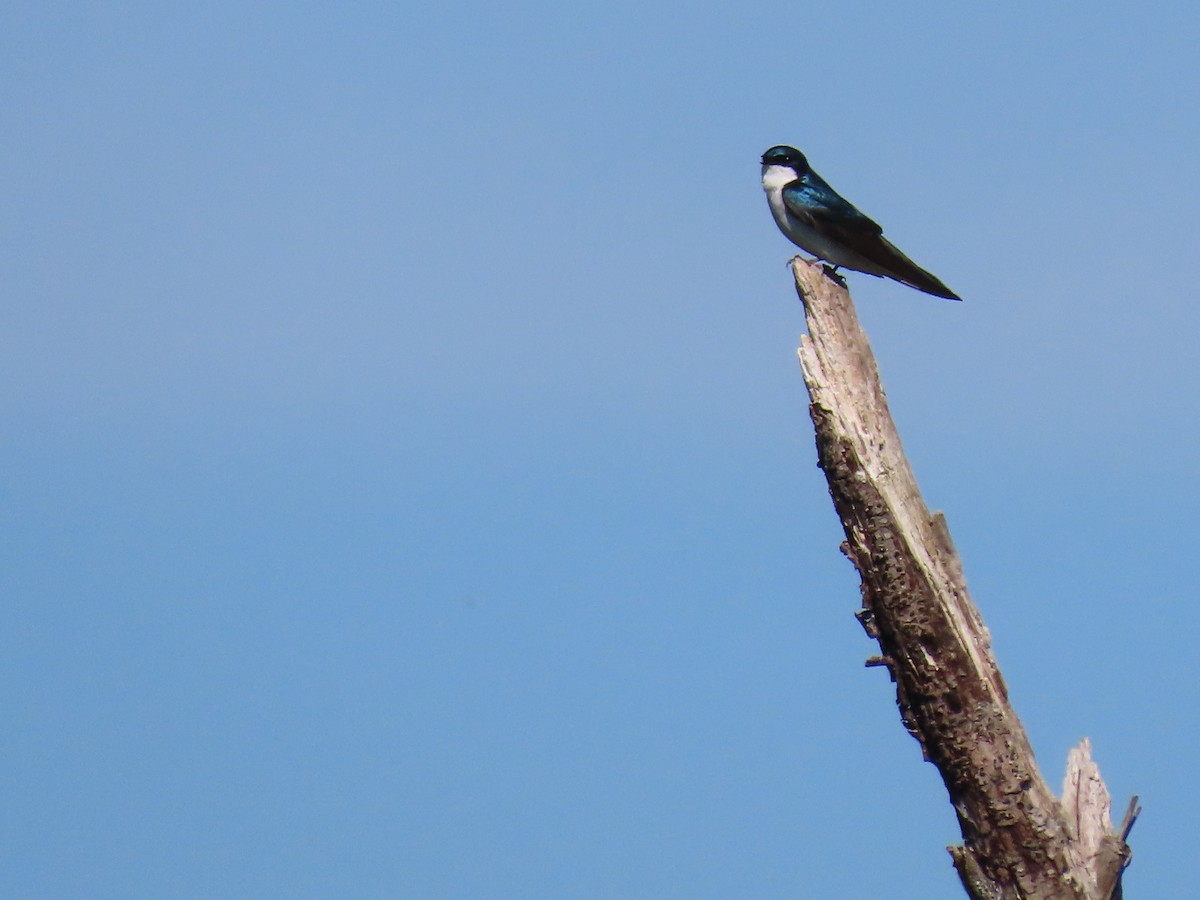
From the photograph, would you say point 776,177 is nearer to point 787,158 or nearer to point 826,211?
point 787,158

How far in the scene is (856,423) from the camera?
27.6ft

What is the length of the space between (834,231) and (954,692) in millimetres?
5356

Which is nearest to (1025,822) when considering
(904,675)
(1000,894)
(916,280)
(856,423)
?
(1000,894)

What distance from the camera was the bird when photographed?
39.8 feet

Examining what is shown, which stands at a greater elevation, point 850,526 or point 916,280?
point 916,280

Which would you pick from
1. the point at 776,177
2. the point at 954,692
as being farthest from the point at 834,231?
the point at 954,692

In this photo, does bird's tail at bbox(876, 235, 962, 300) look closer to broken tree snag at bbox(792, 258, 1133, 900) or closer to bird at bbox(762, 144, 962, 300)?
bird at bbox(762, 144, 962, 300)

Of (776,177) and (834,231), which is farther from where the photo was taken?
(776,177)

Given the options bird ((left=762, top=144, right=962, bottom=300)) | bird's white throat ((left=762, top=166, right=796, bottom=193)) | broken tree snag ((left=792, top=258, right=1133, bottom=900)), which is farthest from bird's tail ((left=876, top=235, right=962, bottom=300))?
broken tree snag ((left=792, top=258, right=1133, bottom=900))

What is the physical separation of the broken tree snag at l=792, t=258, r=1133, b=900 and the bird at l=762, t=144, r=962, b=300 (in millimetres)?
3679

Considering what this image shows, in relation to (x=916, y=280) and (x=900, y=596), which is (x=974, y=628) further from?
(x=916, y=280)

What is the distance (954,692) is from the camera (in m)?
8.01

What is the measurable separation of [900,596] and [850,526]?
1.65 ft

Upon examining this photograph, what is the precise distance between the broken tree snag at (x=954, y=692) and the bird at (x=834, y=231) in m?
3.68
